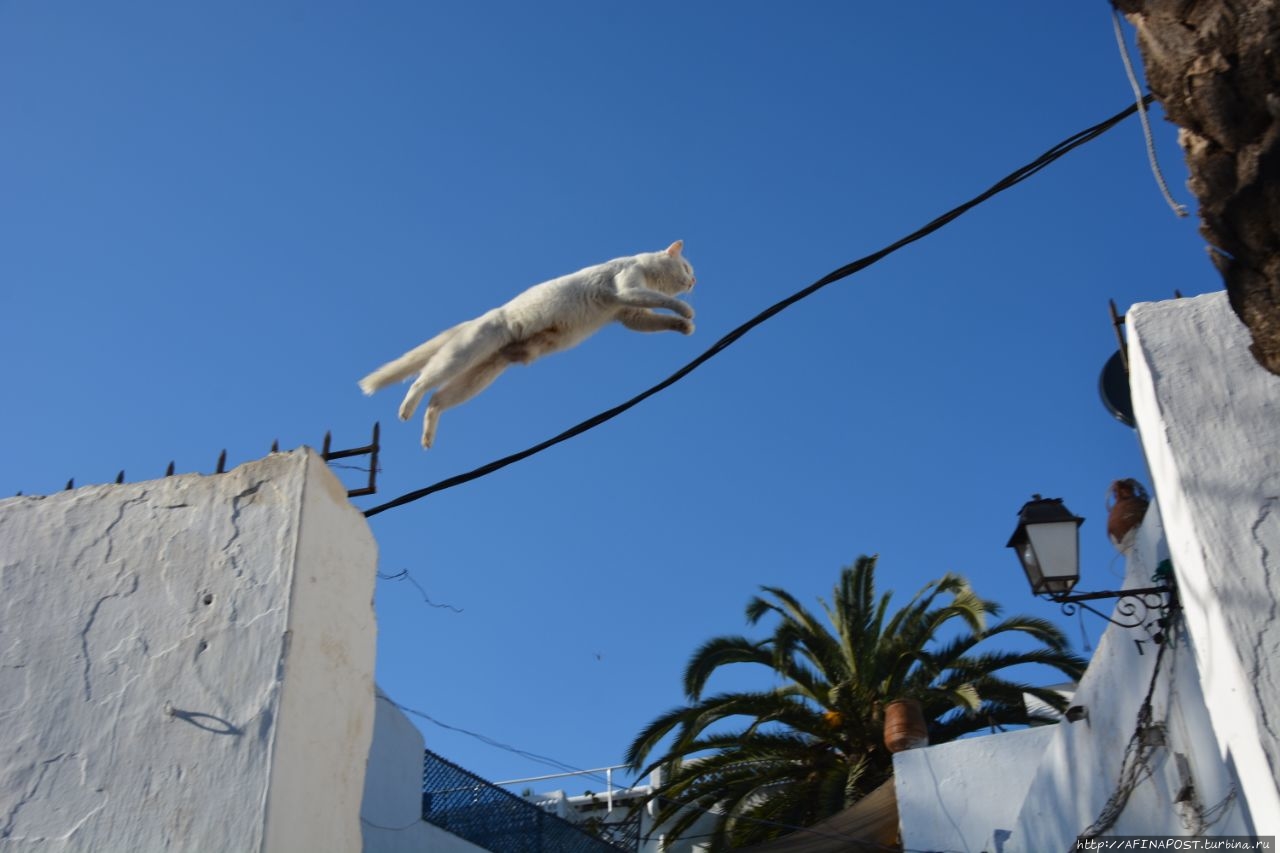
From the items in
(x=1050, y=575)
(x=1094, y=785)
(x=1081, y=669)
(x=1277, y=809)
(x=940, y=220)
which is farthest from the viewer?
(x=1081, y=669)

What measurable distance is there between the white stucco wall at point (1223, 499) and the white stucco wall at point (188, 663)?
3179 mm

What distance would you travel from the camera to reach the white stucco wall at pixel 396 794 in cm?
1076

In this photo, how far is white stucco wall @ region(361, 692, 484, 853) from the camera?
10758mm

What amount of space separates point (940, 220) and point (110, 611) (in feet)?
11.6

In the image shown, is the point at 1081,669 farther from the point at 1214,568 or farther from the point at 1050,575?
the point at 1214,568

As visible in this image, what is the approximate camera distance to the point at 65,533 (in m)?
5.02

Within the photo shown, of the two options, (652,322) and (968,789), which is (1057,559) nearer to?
(652,322)

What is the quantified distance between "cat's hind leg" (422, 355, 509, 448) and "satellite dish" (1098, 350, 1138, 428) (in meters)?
3.00

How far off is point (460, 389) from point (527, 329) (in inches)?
18.3

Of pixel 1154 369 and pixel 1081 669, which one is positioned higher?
pixel 1081 669

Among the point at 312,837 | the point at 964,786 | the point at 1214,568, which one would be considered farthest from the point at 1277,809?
the point at 964,786

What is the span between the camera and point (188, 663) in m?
4.62

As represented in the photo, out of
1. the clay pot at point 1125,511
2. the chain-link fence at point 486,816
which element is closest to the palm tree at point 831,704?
the chain-link fence at point 486,816

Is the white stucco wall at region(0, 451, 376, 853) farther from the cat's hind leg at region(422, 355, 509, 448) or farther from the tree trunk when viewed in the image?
the tree trunk
